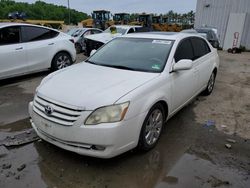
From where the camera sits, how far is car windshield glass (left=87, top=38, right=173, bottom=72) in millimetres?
3820

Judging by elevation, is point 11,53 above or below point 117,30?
below

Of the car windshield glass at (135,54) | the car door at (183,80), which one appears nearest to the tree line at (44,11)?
the car windshield glass at (135,54)

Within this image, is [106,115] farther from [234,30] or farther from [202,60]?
[234,30]

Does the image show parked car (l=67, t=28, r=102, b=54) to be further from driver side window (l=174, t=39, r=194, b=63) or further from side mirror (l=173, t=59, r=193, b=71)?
side mirror (l=173, t=59, r=193, b=71)

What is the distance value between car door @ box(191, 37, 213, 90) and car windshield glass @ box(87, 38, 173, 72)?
37.3 inches

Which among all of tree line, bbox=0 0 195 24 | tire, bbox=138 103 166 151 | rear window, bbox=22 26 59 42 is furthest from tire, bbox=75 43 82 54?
tree line, bbox=0 0 195 24

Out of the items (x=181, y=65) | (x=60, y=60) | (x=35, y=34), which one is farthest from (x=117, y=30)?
(x=181, y=65)

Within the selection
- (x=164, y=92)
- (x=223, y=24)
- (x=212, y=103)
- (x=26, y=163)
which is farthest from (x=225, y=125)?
(x=223, y=24)

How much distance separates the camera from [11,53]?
626cm

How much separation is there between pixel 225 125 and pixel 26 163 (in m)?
3.23

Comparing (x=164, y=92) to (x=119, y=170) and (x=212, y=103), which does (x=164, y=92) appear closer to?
(x=119, y=170)

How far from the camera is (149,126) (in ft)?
11.0

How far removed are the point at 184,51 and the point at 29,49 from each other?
4179 millimetres

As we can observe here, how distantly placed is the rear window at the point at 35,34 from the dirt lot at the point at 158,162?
267 cm
